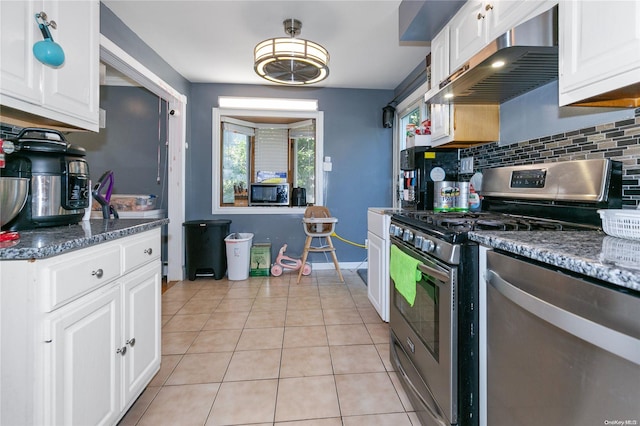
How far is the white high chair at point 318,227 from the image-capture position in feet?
11.6

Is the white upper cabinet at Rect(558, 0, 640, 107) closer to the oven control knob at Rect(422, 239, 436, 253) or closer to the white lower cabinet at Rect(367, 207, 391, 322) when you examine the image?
the oven control knob at Rect(422, 239, 436, 253)

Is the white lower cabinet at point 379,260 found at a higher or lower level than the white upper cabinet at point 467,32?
lower

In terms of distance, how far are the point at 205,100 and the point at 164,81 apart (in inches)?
29.6

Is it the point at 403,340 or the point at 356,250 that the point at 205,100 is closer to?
the point at 356,250

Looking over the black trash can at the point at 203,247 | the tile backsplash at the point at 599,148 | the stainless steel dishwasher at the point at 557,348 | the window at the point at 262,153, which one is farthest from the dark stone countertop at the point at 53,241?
the window at the point at 262,153

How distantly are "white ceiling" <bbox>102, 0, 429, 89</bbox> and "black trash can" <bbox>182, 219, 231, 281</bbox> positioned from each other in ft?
6.03

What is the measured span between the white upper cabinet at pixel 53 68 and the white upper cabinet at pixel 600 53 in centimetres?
213

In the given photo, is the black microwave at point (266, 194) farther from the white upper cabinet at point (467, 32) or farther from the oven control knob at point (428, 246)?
the oven control knob at point (428, 246)

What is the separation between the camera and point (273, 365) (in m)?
1.84

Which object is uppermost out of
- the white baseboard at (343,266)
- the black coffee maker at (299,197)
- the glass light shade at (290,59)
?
the glass light shade at (290,59)

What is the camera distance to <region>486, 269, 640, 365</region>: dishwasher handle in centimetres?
56

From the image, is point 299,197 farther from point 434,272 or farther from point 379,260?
point 434,272

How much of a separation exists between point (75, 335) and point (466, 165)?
257cm

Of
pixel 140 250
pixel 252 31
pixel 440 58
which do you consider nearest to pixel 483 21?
pixel 440 58
